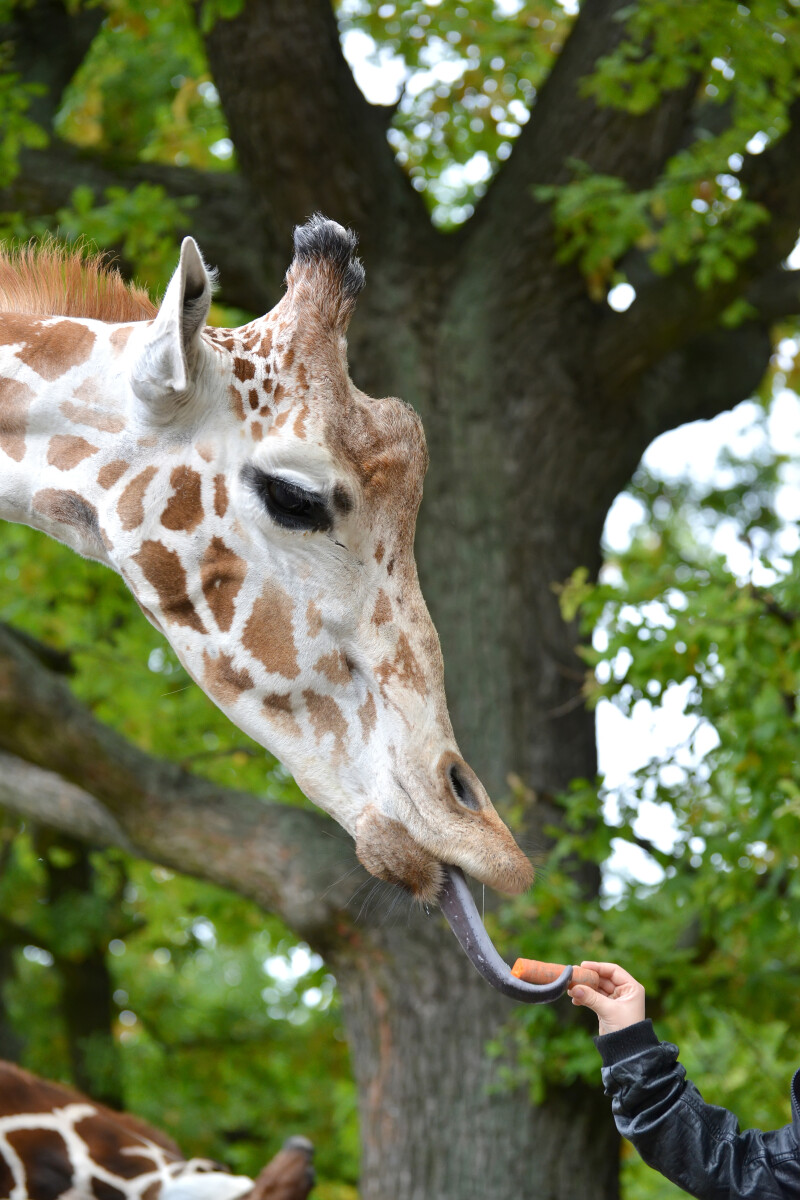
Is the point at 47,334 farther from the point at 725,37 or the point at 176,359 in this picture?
the point at 725,37

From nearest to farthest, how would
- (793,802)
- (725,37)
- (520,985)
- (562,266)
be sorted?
(520,985) → (793,802) → (725,37) → (562,266)

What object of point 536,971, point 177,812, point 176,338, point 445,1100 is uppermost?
point 176,338

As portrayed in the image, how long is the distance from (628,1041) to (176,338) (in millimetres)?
1368

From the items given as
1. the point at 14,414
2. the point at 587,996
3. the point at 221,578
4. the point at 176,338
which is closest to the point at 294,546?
the point at 221,578

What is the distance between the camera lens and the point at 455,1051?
4414mm

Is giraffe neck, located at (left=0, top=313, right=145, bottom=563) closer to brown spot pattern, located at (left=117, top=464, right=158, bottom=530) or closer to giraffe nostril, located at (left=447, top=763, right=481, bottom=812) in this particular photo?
brown spot pattern, located at (left=117, top=464, right=158, bottom=530)

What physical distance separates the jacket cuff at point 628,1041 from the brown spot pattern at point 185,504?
3.65 feet

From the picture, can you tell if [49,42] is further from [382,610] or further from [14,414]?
[382,610]

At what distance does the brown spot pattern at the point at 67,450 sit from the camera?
205cm

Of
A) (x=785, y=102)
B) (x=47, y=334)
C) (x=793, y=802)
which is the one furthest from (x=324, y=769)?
(x=785, y=102)

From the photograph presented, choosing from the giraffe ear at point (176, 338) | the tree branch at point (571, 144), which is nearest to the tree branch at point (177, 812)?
the tree branch at point (571, 144)

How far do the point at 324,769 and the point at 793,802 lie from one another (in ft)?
6.11

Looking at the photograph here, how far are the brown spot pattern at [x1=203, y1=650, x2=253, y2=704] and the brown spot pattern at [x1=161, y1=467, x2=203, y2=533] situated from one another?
220 millimetres

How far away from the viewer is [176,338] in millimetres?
1789
